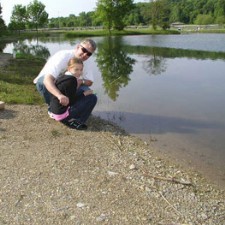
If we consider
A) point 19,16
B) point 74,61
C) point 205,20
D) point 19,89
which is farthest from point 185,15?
point 74,61

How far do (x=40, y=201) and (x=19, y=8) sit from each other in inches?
3640

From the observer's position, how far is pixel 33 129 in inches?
284

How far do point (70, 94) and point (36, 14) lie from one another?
8806cm

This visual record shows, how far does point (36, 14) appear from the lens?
3541 inches

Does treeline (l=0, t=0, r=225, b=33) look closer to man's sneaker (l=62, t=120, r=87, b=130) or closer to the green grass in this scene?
the green grass

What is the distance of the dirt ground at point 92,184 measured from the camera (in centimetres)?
427

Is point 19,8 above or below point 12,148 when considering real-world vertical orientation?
above

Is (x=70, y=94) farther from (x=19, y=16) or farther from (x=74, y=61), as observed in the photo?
(x=19, y=16)

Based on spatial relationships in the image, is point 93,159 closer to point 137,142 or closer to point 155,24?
point 137,142

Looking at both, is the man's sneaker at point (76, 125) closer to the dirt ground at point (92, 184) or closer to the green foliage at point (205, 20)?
the dirt ground at point (92, 184)

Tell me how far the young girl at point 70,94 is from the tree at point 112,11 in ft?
237

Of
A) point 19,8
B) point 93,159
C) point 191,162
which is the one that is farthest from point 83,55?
point 19,8

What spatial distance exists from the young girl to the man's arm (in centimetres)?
12

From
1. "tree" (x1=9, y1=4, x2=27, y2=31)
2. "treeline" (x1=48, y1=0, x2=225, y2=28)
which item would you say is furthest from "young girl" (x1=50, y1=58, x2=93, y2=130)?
"treeline" (x1=48, y1=0, x2=225, y2=28)
